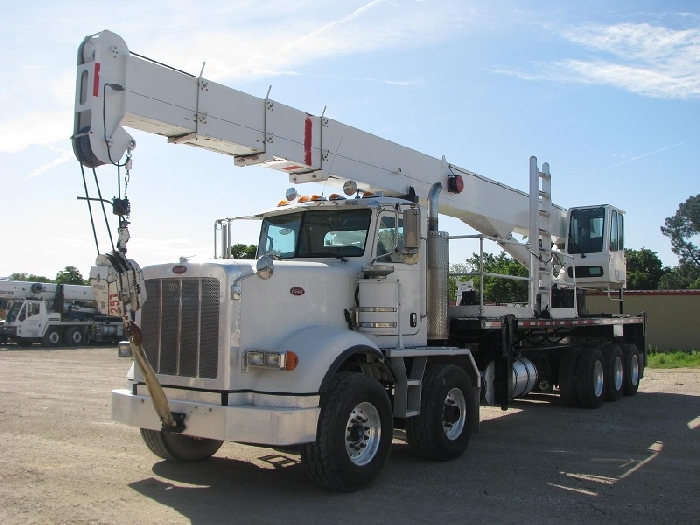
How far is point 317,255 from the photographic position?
8.03 meters

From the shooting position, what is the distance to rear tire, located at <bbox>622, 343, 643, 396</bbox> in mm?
14664

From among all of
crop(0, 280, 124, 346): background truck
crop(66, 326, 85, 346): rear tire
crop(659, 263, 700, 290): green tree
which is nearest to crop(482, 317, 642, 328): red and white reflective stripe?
crop(0, 280, 124, 346): background truck

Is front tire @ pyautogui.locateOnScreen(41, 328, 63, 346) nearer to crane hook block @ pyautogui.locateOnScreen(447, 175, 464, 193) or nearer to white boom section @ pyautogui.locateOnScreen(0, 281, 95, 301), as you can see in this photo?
white boom section @ pyautogui.locateOnScreen(0, 281, 95, 301)

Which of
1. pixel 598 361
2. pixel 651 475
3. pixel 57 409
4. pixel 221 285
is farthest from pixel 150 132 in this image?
pixel 598 361

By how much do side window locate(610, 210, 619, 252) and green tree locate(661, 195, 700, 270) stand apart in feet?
288

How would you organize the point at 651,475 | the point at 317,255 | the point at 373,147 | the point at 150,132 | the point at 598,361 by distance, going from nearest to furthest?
1. the point at 150,132
2. the point at 651,475
3. the point at 317,255
4. the point at 373,147
5. the point at 598,361

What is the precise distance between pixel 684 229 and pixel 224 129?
330 feet

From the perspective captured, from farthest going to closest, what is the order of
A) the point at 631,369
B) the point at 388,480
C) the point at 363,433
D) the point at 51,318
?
the point at 51,318, the point at 631,369, the point at 388,480, the point at 363,433

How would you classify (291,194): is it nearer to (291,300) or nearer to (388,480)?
(291,300)

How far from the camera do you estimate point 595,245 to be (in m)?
14.6

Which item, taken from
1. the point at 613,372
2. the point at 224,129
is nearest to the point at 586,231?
the point at 613,372

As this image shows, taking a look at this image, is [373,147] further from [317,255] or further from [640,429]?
[640,429]

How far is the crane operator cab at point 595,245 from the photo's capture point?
14.5 m

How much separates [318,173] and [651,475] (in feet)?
16.0
